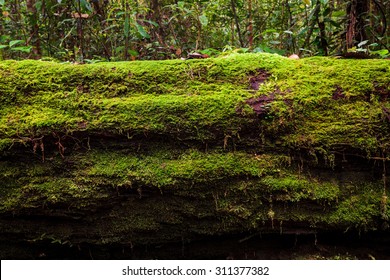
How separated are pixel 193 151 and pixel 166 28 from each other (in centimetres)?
381

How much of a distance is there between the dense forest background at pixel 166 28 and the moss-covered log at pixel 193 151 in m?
1.75

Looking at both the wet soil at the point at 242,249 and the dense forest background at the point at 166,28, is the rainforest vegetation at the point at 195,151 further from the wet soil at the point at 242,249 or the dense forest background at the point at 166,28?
the dense forest background at the point at 166,28

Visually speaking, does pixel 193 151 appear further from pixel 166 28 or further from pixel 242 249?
pixel 166 28

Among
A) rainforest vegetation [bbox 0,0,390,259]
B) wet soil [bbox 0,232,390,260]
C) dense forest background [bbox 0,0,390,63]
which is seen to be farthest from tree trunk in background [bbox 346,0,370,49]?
wet soil [bbox 0,232,390,260]

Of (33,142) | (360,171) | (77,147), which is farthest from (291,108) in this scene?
(33,142)

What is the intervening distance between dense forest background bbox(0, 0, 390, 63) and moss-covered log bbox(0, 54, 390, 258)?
5.73 ft

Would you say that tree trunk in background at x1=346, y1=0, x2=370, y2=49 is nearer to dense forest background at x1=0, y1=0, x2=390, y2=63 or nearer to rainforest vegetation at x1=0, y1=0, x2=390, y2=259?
dense forest background at x1=0, y1=0, x2=390, y2=63

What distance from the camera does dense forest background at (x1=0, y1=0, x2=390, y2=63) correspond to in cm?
393

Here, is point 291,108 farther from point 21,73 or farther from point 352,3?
point 352,3

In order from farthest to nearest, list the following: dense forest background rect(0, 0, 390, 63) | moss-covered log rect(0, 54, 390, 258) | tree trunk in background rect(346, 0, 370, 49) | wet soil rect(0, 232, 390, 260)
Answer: dense forest background rect(0, 0, 390, 63)
tree trunk in background rect(346, 0, 370, 49)
wet soil rect(0, 232, 390, 260)
moss-covered log rect(0, 54, 390, 258)

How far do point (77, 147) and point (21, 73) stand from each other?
2.39 ft

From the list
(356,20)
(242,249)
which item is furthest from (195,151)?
(356,20)

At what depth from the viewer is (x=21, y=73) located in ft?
7.25

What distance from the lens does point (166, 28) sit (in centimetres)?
530
